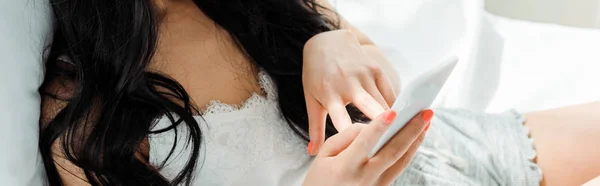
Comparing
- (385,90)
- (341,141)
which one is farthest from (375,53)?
(341,141)

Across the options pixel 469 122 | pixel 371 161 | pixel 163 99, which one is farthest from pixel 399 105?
pixel 469 122

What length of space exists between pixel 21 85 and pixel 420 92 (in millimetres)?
430

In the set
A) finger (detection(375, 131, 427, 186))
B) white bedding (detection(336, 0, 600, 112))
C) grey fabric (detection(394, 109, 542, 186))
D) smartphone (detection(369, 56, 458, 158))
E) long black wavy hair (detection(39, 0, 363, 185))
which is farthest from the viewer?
white bedding (detection(336, 0, 600, 112))

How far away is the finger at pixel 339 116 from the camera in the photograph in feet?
2.14

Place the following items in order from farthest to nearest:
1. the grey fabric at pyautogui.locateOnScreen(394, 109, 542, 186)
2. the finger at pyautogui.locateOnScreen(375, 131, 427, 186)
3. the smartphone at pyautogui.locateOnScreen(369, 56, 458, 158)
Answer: the grey fabric at pyautogui.locateOnScreen(394, 109, 542, 186)
the finger at pyautogui.locateOnScreen(375, 131, 427, 186)
the smartphone at pyautogui.locateOnScreen(369, 56, 458, 158)

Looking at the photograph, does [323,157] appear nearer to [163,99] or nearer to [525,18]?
[163,99]

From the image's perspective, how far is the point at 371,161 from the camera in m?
0.54

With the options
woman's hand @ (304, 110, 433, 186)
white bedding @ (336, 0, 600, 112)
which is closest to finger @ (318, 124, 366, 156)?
woman's hand @ (304, 110, 433, 186)

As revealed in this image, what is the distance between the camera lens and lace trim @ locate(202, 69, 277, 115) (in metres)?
0.74

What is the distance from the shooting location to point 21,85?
65 cm

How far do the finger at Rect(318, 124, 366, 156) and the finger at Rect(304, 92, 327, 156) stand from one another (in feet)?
0.33

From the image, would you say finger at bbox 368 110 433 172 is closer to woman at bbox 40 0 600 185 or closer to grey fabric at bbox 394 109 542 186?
woman at bbox 40 0 600 185

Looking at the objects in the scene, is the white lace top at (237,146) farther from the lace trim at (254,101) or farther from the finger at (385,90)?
the finger at (385,90)

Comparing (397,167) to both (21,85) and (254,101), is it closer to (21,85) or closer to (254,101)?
(254,101)
